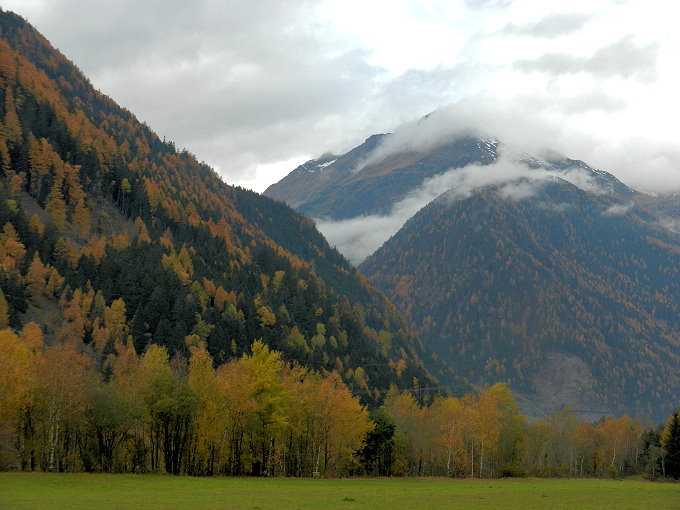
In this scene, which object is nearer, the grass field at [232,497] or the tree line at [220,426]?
the grass field at [232,497]

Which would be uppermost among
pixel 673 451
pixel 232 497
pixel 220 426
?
pixel 220 426

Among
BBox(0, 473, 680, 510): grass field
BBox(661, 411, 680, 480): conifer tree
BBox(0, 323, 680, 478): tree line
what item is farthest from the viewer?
BBox(661, 411, 680, 480): conifer tree

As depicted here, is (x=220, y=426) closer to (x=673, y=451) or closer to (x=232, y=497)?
(x=232, y=497)

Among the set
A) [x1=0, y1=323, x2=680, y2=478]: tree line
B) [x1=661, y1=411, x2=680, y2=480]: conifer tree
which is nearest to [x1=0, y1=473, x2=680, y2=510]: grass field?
[x1=0, y1=323, x2=680, y2=478]: tree line

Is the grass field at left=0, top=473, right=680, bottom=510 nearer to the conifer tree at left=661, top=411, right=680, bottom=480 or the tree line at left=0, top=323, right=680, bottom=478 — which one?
the tree line at left=0, top=323, right=680, bottom=478

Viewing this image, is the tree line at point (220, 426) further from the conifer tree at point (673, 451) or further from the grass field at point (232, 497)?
the grass field at point (232, 497)

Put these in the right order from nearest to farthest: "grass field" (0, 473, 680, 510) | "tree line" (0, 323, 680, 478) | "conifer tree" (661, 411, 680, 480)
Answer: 1. "grass field" (0, 473, 680, 510)
2. "tree line" (0, 323, 680, 478)
3. "conifer tree" (661, 411, 680, 480)

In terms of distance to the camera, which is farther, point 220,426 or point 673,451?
point 673,451

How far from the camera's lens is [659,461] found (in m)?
136

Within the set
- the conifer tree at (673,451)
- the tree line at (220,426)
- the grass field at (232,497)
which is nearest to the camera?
the grass field at (232,497)

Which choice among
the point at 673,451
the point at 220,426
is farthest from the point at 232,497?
the point at 673,451

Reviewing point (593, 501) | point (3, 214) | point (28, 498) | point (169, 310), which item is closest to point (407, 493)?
point (593, 501)

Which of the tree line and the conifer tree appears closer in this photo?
the tree line

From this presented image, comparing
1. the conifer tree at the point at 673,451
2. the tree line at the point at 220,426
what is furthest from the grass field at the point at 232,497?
the conifer tree at the point at 673,451
